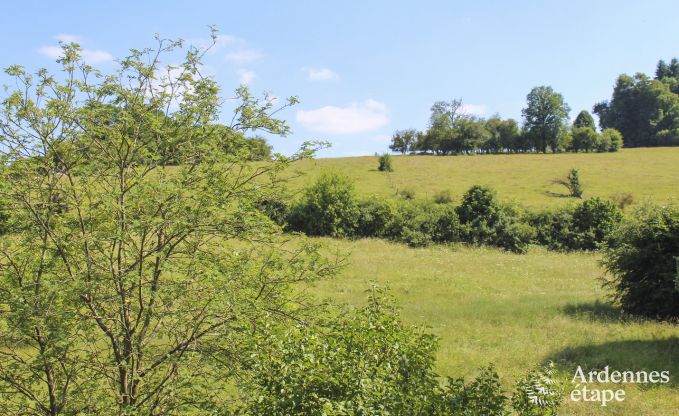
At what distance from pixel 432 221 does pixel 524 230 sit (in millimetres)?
6535

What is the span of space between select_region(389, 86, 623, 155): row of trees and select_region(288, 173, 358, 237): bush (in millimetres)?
49021

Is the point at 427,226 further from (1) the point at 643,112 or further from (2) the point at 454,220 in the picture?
(1) the point at 643,112

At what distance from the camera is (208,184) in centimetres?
594

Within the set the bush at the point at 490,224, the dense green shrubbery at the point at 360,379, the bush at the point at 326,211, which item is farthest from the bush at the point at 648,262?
the bush at the point at 326,211

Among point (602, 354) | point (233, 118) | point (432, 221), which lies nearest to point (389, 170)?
point (432, 221)

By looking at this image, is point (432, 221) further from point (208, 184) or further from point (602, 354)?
point (208, 184)

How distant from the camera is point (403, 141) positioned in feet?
314

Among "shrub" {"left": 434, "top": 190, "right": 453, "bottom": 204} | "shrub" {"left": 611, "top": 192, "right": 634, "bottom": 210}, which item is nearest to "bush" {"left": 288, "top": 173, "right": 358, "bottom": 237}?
"shrub" {"left": 434, "top": 190, "right": 453, "bottom": 204}

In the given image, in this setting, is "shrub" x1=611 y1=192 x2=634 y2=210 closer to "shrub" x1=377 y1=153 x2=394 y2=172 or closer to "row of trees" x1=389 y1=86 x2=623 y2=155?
"shrub" x1=377 y1=153 x2=394 y2=172

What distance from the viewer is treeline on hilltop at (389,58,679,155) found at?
82375 millimetres

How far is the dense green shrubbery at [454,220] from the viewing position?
3531 cm

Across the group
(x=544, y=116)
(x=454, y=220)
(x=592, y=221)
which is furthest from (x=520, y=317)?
(x=544, y=116)

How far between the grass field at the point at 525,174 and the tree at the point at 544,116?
1158 cm

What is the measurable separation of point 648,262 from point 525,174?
46598mm
